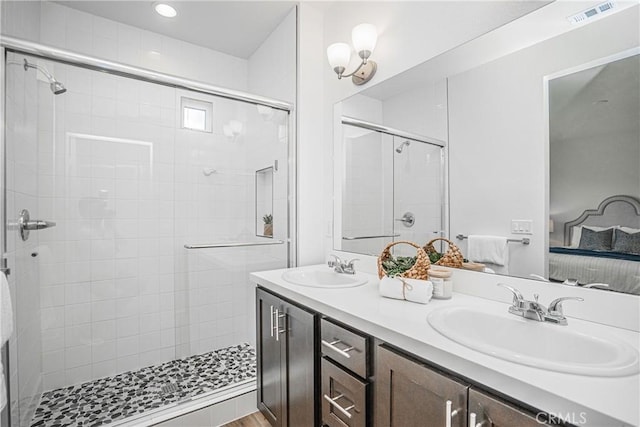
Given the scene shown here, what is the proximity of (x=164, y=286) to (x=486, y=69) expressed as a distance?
2354 millimetres

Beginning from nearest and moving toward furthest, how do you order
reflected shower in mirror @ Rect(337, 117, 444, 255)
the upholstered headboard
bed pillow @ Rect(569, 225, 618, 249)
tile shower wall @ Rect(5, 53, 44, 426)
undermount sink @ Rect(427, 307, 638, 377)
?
undermount sink @ Rect(427, 307, 638, 377) < the upholstered headboard < bed pillow @ Rect(569, 225, 618, 249) < tile shower wall @ Rect(5, 53, 44, 426) < reflected shower in mirror @ Rect(337, 117, 444, 255)

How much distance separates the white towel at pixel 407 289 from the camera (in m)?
1.18

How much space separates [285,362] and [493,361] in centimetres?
101

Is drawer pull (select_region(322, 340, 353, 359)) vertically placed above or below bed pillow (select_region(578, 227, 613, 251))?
below

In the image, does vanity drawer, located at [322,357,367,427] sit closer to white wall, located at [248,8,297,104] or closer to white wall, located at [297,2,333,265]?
white wall, located at [297,2,333,265]

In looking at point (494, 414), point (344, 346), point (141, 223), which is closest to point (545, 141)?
point (494, 414)

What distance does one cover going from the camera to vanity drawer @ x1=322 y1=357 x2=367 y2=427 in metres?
1.03

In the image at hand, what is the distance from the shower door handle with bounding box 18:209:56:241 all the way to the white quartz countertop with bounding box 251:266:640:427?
1452mm

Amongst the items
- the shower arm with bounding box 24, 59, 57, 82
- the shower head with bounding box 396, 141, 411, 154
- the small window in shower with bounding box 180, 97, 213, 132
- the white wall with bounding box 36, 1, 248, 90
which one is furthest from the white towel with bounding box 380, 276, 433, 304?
the white wall with bounding box 36, 1, 248, 90

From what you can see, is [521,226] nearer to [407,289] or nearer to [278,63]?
[407,289]

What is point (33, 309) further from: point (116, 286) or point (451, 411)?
point (451, 411)

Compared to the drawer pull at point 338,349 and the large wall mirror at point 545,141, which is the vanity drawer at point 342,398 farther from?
the large wall mirror at point 545,141

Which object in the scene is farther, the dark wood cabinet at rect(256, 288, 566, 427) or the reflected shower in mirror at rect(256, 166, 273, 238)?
the reflected shower in mirror at rect(256, 166, 273, 238)

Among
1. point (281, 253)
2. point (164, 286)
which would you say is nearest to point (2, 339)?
point (164, 286)
